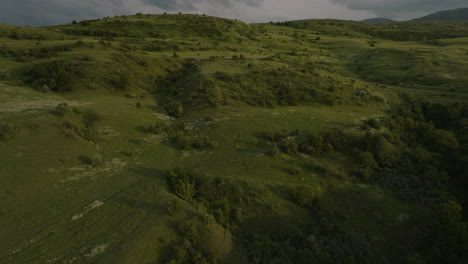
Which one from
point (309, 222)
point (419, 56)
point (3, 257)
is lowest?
point (309, 222)

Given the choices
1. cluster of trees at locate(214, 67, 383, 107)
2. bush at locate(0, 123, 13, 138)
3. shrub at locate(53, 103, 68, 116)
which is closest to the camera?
bush at locate(0, 123, 13, 138)

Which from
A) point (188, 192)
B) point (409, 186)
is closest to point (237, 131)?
point (188, 192)

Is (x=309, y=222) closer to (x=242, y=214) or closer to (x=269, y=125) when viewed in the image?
(x=242, y=214)

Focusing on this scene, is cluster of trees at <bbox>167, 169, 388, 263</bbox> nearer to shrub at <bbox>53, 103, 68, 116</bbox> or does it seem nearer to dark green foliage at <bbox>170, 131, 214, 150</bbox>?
dark green foliage at <bbox>170, 131, 214, 150</bbox>

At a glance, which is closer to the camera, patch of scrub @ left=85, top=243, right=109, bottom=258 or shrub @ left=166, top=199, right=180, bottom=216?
patch of scrub @ left=85, top=243, right=109, bottom=258

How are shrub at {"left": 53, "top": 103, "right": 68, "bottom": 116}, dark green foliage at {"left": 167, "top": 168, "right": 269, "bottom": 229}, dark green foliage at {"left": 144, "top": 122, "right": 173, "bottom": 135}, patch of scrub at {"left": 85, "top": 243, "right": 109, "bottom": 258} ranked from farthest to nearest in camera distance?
dark green foliage at {"left": 144, "top": 122, "right": 173, "bottom": 135}
shrub at {"left": 53, "top": 103, "right": 68, "bottom": 116}
dark green foliage at {"left": 167, "top": 168, "right": 269, "bottom": 229}
patch of scrub at {"left": 85, "top": 243, "right": 109, "bottom": 258}

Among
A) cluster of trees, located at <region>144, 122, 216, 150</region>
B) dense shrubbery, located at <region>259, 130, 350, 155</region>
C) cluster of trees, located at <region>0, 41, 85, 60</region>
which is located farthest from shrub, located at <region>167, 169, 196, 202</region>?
cluster of trees, located at <region>0, 41, 85, 60</region>

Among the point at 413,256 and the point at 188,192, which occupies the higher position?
the point at 188,192

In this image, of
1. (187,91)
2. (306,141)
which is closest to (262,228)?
(306,141)
